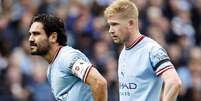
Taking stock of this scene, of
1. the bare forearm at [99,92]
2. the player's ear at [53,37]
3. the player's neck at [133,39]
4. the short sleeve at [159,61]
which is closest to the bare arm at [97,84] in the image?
the bare forearm at [99,92]

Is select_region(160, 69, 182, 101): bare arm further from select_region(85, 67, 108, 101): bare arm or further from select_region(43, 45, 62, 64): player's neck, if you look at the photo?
select_region(43, 45, 62, 64): player's neck

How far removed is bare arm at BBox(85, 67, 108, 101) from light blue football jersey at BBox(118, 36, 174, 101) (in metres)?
0.23

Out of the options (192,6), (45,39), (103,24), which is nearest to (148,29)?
(103,24)

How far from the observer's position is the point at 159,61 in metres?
7.54

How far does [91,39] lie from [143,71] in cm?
739

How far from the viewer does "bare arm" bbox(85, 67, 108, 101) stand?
7793 mm

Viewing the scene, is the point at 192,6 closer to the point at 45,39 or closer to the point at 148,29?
the point at 148,29

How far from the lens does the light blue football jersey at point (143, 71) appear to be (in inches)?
298

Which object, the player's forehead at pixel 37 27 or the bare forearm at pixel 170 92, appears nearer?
the bare forearm at pixel 170 92

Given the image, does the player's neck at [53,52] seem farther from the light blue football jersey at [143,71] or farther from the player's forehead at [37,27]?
the light blue football jersey at [143,71]

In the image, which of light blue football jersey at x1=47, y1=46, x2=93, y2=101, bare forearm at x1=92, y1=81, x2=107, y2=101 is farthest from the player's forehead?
bare forearm at x1=92, y1=81, x2=107, y2=101

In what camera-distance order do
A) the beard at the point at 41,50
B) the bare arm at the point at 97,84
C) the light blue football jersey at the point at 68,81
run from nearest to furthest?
the bare arm at the point at 97,84
the light blue football jersey at the point at 68,81
the beard at the point at 41,50

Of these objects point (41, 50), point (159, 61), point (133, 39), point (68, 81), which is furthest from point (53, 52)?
point (159, 61)

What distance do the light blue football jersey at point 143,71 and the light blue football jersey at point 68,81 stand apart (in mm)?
400
